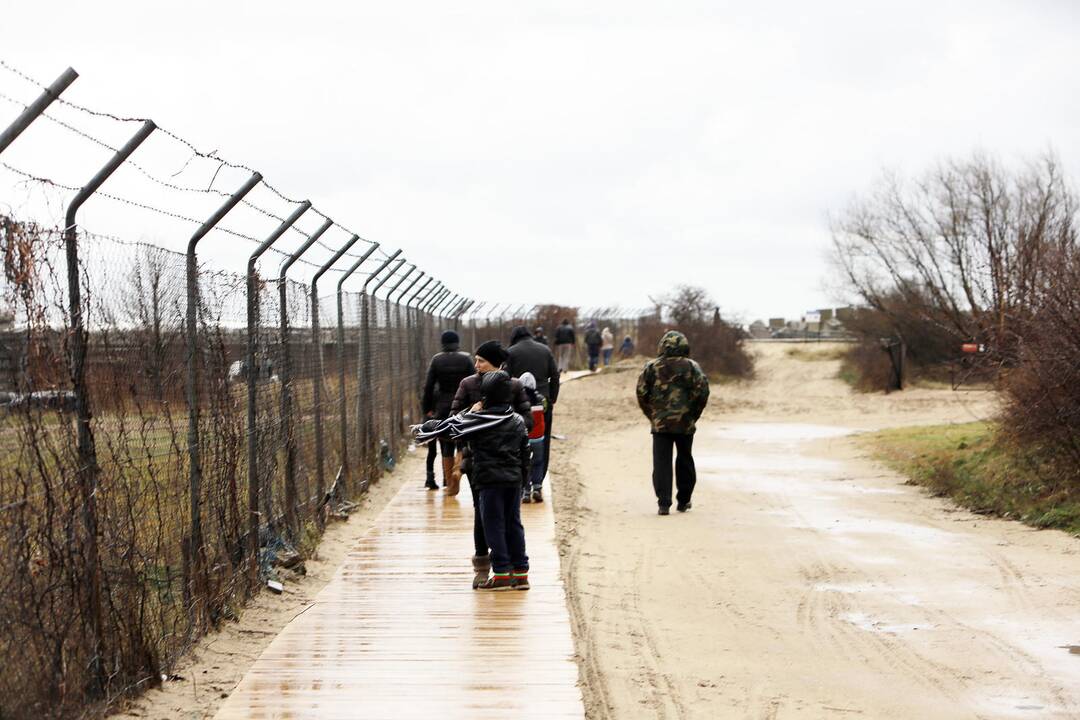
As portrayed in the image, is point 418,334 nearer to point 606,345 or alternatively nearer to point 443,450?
point 443,450

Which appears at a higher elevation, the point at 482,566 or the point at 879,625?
the point at 482,566

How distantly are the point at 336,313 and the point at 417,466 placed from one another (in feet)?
18.1

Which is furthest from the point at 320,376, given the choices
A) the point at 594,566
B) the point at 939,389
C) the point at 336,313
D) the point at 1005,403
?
the point at 939,389

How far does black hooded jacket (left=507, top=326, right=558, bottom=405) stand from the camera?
12562 millimetres

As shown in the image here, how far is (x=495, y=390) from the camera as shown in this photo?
27.3ft

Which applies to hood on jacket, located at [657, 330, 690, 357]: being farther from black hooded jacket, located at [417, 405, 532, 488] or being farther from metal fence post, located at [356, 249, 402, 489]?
black hooded jacket, located at [417, 405, 532, 488]

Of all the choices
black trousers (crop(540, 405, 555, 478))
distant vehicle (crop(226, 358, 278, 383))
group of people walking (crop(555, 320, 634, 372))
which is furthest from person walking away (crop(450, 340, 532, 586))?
group of people walking (crop(555, 320, 634, 372))

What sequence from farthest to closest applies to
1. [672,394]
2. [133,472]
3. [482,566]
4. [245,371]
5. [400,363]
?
1. [400,363]
2. [672,394]
3. [482,566]
4. [245,371]
5. [133,472]

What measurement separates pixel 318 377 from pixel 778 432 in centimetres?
1618

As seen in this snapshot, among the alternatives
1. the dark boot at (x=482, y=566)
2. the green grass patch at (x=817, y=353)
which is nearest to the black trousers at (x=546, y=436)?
the dark boot at (x=482, y=566)

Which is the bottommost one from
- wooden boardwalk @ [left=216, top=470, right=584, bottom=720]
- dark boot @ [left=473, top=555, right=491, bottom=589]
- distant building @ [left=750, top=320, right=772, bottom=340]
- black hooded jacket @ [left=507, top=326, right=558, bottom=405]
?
wooden boardwalk @ [left=216, top=470, right=584, bottom=720]

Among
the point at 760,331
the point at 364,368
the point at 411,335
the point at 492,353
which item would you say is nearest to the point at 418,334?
the point at 411,335

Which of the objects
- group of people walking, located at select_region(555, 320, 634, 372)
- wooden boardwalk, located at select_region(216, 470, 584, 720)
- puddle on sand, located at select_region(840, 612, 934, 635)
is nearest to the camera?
wooden boardwalk, located at select_region(216, 470, 584, 720)

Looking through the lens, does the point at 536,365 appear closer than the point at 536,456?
No
